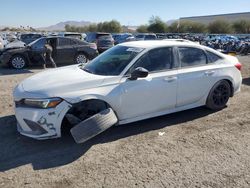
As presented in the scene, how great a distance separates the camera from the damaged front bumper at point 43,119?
3949 millimetres

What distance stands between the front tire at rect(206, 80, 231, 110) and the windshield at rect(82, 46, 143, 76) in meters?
1.94

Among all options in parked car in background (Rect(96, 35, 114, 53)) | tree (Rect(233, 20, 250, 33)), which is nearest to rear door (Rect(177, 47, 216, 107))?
parked car in background (Rect(96, 35, 114, 53))

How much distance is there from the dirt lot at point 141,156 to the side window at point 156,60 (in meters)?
1.10

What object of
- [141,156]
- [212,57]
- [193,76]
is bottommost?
[141,156]

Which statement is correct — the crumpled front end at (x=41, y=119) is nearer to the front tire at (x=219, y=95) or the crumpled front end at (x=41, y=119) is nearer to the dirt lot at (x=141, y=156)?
the dirt lot at (x=141, y=156)

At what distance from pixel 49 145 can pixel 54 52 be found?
9.47 metres

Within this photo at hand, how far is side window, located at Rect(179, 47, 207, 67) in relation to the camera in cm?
521

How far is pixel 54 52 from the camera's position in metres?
13.0

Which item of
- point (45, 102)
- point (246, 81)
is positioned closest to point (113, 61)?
point (45, 102)

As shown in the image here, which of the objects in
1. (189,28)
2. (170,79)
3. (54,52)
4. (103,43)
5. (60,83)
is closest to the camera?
(60,83)

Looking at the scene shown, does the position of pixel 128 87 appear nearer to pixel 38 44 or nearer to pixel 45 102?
pixel 45 102

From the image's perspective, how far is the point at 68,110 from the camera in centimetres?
411

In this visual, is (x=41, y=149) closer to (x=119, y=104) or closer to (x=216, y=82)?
(x=119, y=104)

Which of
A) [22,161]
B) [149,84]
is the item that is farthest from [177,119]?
[22,161]
